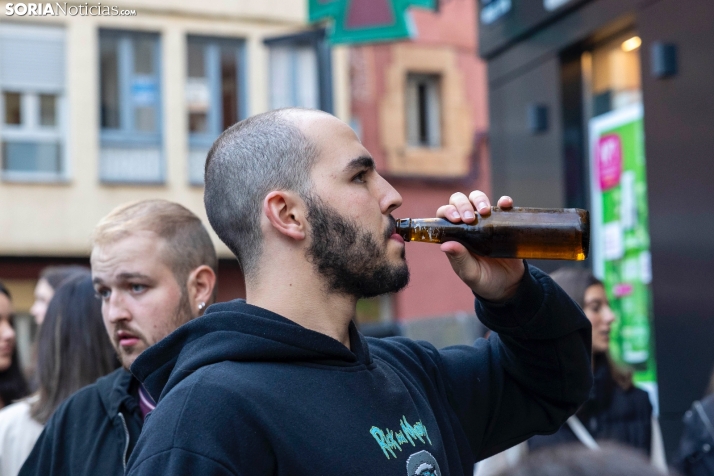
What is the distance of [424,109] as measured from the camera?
18.6 meters

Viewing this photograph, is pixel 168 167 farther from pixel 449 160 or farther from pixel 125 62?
pixel 449 160

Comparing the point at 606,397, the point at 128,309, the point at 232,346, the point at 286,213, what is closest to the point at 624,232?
the point at 606,397

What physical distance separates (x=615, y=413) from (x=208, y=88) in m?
13.4

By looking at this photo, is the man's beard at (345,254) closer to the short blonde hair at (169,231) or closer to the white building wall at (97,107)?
the short blonde hair at (169,231)

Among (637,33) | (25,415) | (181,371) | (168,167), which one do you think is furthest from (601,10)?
(168,167)

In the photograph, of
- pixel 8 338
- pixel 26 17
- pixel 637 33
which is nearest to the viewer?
pixel 8 338

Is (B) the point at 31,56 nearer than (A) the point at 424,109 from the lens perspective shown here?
Yes

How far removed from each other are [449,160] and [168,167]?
16.5ft

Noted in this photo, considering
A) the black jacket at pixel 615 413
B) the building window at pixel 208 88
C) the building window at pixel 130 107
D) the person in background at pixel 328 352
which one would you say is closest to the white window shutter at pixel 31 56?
the building window at pixel 130 107

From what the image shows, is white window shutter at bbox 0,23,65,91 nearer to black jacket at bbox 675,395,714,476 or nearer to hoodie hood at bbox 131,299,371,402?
black jacket at bbox 675,395,714,476

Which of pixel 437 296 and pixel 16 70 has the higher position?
pixel 16 70

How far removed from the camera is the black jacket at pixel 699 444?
4.27 m

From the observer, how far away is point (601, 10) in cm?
670

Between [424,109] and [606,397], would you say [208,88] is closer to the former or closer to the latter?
[424,109]
